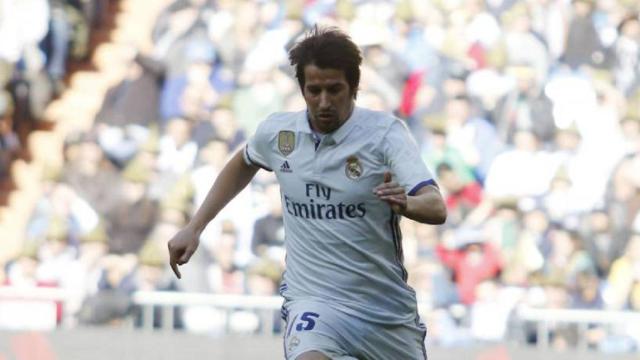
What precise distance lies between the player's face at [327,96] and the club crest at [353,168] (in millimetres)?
157

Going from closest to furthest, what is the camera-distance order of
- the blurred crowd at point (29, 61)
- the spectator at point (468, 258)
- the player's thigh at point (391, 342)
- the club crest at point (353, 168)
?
the club crest at point (353, 168) < the player's thigh at point (391, 342) < the spectator at point (468, 258) < the blurred crowd at point (29, 61)

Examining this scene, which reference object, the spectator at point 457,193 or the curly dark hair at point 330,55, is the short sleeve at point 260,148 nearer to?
the curly dark hair at point 330,55

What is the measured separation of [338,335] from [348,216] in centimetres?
47

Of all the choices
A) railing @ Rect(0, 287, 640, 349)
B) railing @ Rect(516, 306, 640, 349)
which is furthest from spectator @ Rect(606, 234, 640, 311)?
railing @ Rect(516, 306, 640, 349)

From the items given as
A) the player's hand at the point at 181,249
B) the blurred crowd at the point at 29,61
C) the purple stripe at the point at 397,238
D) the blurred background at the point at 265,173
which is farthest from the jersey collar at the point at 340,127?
the blurred crowd at the point at 29,61

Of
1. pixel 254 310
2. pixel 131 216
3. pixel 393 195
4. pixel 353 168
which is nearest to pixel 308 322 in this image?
pixel 353 168

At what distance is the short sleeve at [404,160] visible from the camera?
6.01 metres

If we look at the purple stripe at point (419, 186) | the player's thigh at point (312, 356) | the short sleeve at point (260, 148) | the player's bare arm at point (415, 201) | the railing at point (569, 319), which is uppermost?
the short sleeve at point (260, 148)

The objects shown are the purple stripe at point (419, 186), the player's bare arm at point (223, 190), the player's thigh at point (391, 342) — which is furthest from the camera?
the player's bare arm at point (223, 190)

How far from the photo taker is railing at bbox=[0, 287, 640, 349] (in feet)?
38.2

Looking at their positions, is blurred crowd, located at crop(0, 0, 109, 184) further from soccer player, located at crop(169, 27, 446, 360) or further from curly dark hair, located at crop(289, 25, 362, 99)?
curly dark hair, located at crop(289, 25, 362, 99)

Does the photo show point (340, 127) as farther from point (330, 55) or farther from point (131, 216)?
point (131, 216)

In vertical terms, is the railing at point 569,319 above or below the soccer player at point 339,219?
below

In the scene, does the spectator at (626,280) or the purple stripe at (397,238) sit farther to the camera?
the spectator at (626,280)
